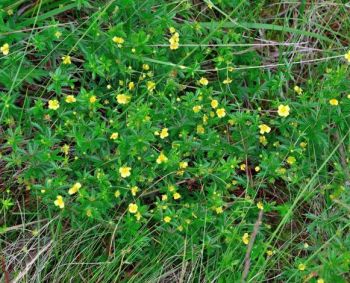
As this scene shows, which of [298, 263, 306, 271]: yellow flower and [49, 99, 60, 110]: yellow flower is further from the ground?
[49, 99, 60, 110]: yellow flower

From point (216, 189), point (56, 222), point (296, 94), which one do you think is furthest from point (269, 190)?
point (56, 222)

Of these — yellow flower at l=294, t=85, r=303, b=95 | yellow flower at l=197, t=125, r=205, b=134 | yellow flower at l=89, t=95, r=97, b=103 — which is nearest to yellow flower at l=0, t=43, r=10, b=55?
yellow flower at l=89, t=95, r=97, b=103

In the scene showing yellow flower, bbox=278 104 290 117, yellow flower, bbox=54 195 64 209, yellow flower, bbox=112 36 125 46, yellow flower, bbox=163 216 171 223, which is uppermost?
yellow flower, bbox=112 36 125 46

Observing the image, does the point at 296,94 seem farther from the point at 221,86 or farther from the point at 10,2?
the point at 10,2

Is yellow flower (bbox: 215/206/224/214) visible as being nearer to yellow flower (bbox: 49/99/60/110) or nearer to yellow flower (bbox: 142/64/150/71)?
yellow flower (bbox: 142/64/150/71)

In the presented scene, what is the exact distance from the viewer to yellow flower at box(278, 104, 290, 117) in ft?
10.6

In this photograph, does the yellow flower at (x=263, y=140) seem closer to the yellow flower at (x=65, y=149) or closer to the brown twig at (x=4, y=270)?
the yellow flower at (x=65, y=149)

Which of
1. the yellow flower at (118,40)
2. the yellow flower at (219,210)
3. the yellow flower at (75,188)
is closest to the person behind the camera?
the yellow flower at (75,188)

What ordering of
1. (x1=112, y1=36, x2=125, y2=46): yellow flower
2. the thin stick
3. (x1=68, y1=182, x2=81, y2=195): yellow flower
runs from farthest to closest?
(x1=112, y1=36, x2=125, y2=46): yellow flower < (x1=68, y1=182, x2=81, y2=195): yellow flower < the thin stick

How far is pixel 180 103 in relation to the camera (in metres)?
3.22

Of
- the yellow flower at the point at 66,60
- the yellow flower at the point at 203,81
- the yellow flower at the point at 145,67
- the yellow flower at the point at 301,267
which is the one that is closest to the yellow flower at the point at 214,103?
the yellow flower at the point at 203,81

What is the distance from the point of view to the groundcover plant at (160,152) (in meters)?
2.93

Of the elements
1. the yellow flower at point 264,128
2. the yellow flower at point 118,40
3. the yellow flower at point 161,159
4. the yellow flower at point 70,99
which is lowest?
the yellow flower at point 264,128

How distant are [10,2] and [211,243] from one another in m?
1.77
